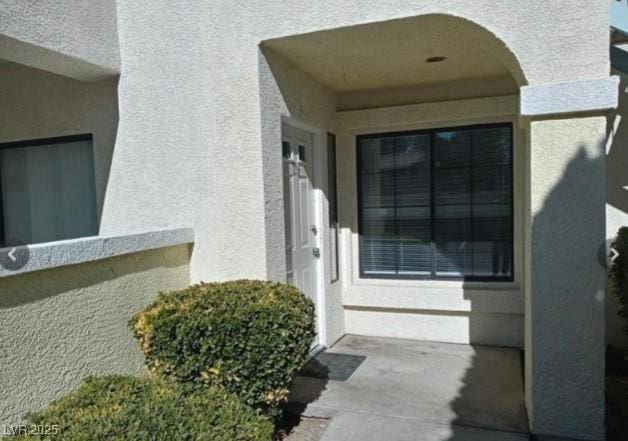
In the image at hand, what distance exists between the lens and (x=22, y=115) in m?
5.52

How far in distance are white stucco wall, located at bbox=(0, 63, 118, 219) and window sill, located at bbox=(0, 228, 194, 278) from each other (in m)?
1.26

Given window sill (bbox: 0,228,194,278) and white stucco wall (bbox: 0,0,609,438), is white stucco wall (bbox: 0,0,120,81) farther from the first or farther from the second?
window sill (bbox: 0,228,194,278)

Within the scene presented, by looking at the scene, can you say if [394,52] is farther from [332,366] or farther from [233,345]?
[332,366]

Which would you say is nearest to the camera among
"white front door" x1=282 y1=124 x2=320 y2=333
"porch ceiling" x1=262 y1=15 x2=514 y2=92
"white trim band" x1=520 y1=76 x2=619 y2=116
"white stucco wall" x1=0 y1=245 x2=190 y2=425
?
"white stucco wall" x1=0 y1=245 x2=190 y2=425

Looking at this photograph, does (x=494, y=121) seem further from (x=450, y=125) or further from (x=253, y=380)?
(x=253, y=380)

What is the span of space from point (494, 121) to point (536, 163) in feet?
8.01

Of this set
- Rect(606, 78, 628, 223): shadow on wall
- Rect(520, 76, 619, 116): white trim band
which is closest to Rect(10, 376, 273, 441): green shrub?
Rect(520, 76, 619, 116): white trim band

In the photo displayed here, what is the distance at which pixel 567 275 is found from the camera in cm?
368

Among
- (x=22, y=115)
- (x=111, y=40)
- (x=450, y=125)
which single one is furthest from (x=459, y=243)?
(x=22, y=115)

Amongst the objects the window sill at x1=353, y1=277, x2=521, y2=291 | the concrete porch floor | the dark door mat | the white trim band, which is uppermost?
the white trim band

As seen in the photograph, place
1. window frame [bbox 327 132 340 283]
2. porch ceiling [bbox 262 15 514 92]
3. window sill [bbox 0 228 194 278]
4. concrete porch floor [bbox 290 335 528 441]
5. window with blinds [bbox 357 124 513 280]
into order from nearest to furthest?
1. window sill [bbox 0 228 194 278]
2. concrete porch floor [bbox 290 335 528 441]
3. porch ceiling [bbox 262 15 514 92]
4. window with blinds [bbox 357 124 513 280]
5. window frame [bbox 327 132 340 283]

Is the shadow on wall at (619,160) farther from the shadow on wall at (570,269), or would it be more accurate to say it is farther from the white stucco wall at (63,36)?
the white stucco wall at (63,36)

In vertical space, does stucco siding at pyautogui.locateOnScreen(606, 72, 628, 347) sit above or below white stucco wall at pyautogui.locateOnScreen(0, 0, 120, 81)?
below

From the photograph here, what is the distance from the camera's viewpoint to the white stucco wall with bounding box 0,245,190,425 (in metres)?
3.08
